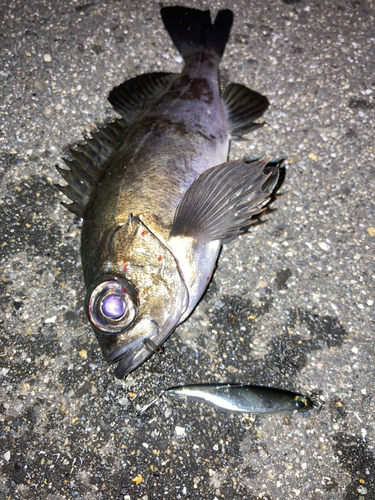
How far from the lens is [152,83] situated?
3109mm

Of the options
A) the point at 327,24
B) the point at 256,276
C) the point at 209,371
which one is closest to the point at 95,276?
the point at 209,371

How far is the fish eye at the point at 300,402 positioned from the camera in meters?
2.50

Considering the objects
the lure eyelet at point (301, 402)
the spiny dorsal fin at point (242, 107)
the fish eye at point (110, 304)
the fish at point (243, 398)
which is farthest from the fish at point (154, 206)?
the lure eyelet at point (301, 402)

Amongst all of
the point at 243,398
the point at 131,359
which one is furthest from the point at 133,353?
the point at 243,398

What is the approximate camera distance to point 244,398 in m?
2.48

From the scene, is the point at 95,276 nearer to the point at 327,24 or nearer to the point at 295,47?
the point at 295,47

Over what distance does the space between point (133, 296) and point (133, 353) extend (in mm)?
325

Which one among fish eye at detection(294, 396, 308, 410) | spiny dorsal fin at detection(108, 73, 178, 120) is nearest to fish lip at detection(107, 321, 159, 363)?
fish eye at detection(294, 396, 308, 410)

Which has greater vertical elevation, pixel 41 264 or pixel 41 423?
pixel 41 264

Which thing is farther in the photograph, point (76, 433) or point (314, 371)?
point (314, 371)

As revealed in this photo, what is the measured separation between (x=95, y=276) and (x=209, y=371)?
106 cm

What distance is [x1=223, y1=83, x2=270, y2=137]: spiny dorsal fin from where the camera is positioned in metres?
3.11

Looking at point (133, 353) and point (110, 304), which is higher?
point (110, 304)

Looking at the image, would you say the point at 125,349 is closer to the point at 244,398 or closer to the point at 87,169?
the point at 244,398
